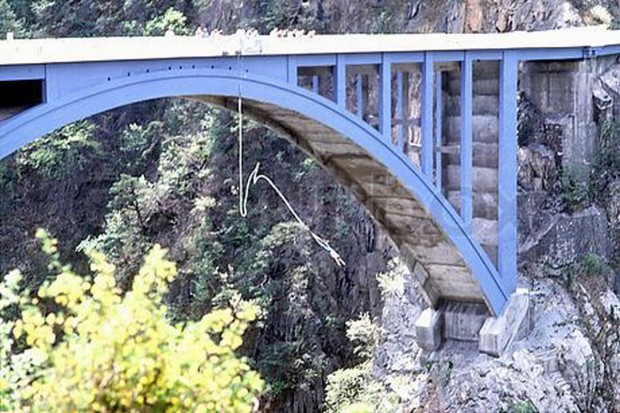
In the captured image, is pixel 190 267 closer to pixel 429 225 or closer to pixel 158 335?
pixel 429 225

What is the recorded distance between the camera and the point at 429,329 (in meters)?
18.9

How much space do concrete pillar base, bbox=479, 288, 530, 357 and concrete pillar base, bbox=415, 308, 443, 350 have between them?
805mm

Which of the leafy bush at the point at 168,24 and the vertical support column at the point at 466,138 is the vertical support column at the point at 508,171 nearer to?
the vertical support column at the point at 466,138

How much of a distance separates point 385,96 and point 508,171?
3385 mm

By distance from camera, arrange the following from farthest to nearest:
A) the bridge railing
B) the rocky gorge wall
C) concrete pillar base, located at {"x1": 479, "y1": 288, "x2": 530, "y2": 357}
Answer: concrete pillar base, located at {"x1": 479, "y1": 288, "x2": 530, "y2": 357} < the rocky gorge wall < the bridge railing

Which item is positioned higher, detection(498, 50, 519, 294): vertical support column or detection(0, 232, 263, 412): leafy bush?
detection(498, 50, 519, 294): vertical support column

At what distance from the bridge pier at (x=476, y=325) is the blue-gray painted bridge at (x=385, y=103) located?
190mm

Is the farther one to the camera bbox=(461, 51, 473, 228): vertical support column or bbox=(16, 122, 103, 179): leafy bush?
bbox=(16, 122, 103, 179): leafy bush

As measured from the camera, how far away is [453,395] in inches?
708

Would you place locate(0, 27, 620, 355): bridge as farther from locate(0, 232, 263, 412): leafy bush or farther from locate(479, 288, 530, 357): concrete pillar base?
locate(0, 232, 263, 412): leafy bush

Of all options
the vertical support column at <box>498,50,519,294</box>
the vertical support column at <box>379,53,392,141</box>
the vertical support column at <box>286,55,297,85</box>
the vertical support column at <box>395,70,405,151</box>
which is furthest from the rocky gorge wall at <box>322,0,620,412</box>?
the vertical support column at <box>286,55,297,85</box>

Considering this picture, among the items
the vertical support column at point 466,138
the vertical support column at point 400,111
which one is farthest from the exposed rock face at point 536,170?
the vertical support column at point 400,111

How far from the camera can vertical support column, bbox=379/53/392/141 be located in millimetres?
15258

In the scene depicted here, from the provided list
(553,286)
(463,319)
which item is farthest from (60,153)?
(553,286)
